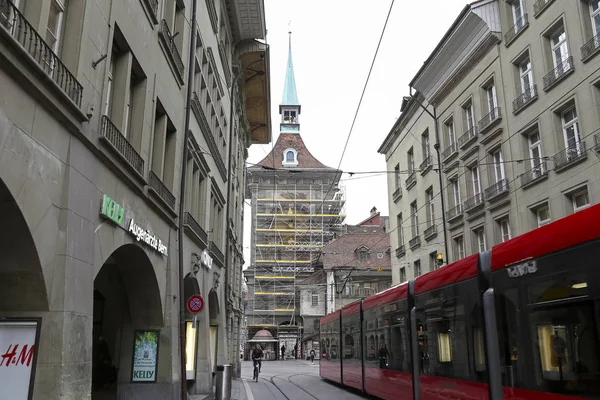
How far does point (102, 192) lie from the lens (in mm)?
9031

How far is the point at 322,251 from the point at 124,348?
5098 centimetres

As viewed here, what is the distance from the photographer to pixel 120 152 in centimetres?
983

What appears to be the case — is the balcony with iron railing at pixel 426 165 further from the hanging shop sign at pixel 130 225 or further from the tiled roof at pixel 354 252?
the tiled roof at pixel 354 252

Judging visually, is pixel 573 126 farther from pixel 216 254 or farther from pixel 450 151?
pixel 216 254

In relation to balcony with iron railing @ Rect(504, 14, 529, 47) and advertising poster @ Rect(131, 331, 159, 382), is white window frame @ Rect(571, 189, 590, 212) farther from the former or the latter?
advertising poster @ Rect(131, 331, 159, 382)

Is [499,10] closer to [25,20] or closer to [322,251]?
[25,20]

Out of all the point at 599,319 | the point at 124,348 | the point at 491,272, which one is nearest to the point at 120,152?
the point at 124,348

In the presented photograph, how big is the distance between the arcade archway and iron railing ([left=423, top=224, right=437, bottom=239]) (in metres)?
18.7

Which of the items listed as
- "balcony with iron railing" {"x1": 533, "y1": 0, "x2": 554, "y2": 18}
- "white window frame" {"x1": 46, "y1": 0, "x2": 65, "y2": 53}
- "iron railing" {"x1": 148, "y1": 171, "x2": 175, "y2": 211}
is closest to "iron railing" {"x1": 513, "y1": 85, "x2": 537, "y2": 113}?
"balcony with iron railing" {"x1": 533, "y1": 0, "x2": 554, "y2": 18}

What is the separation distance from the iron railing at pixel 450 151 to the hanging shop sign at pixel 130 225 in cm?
1693

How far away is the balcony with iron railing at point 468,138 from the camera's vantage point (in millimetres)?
24266

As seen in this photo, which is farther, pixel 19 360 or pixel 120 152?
pixel 120 152

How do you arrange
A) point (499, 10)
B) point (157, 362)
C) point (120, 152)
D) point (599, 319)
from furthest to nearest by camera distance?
point (499, 10)
point (157, 362)
point (120, 152)
point (599, 319)

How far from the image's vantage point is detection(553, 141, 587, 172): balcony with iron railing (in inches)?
665
